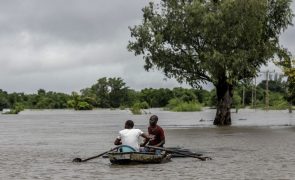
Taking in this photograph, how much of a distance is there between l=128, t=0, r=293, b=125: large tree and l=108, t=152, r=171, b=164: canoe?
82.7 ft

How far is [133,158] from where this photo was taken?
803 inches

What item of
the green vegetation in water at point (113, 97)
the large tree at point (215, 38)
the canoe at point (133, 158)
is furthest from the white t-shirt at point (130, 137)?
the green vegetation in water at point (113, 97)

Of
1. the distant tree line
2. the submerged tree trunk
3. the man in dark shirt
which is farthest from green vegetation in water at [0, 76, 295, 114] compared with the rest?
the man in dark shirt

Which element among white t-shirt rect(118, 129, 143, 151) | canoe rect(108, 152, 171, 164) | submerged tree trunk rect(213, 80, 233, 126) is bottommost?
canoe rect(108, 152, 171, 164)

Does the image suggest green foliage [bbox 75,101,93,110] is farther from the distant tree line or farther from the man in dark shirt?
the man in dark shirt

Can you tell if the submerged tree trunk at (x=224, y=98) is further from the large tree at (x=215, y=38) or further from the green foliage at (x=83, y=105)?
the green foliage at (x=83, y=105)

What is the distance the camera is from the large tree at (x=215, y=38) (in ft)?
151

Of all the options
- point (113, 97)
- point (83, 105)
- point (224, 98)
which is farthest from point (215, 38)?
point (113, 97)

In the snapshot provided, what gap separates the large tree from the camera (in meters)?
46.1

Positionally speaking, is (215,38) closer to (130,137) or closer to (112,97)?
(130,137)

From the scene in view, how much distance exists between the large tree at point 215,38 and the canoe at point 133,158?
993 inches


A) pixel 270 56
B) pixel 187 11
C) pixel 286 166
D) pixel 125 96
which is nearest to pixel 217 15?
pixel 187 11

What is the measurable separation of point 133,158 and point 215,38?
28222 mm

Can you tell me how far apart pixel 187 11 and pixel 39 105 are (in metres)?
153
